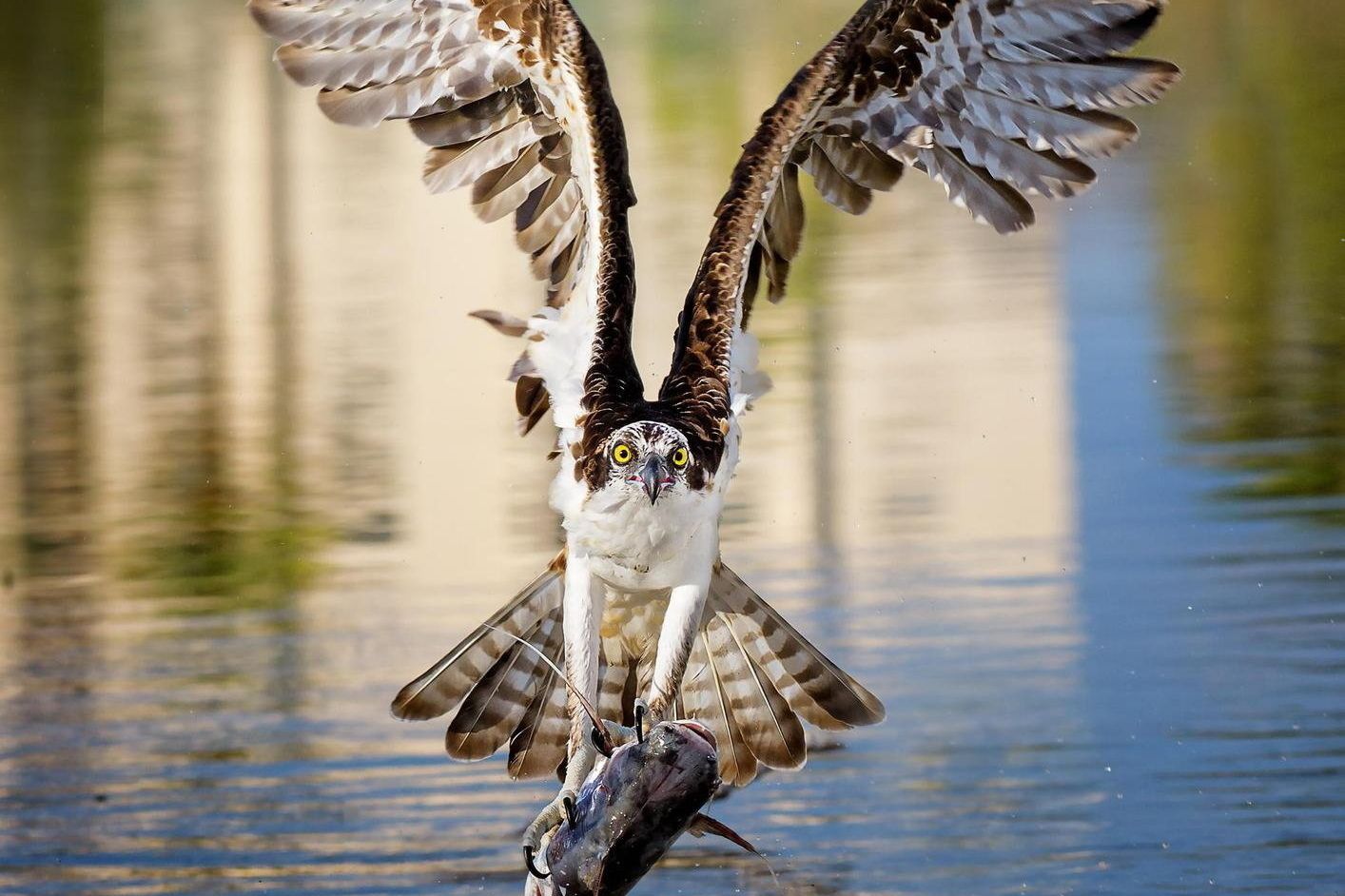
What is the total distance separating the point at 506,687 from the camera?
771cm

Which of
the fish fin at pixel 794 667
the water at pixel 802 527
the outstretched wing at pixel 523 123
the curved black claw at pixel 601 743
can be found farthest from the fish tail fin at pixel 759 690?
the curved black claw at pixel 601 743

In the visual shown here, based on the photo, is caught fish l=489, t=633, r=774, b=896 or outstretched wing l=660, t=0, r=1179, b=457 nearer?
caught fish l=489, t=633, r=774, b=896

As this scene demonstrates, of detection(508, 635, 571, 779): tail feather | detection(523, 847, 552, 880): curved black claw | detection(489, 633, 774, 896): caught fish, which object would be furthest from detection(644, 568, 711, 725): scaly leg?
detection(489, 633, 774, 896): caught fish

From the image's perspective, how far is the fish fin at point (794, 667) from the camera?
25.0ft

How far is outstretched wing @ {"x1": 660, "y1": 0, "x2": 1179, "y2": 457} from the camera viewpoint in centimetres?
752

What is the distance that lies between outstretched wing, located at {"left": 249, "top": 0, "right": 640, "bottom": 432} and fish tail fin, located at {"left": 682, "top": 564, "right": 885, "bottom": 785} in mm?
884

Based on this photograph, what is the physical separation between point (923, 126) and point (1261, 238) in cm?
999

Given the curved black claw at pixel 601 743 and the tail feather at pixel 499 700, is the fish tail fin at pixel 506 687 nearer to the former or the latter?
the tail feather at pixel 499 700

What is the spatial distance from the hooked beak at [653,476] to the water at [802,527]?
4.03 ft

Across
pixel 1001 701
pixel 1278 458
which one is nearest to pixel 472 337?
pixel 1278 458

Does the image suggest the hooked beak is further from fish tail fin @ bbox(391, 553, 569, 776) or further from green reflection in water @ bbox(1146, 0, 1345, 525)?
green reflection in water @ bbox(1146, 0, 1345, 525)

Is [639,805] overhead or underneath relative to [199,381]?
underneath

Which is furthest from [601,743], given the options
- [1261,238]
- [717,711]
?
[1261,238]

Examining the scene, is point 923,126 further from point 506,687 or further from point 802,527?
point 802,527
